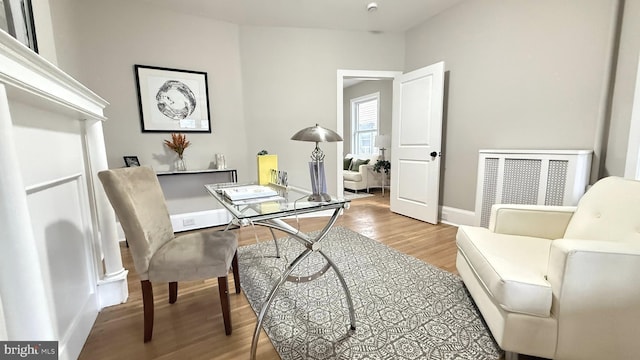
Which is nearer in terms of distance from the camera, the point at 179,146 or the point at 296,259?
the point at 296,259

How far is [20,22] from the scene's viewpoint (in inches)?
45.1

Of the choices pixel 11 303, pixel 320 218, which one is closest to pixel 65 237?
pixel 11 303

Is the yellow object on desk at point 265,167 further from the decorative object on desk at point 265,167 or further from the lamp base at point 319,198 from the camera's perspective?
the lamp base at point 319,198

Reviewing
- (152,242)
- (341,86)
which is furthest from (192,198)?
(341,86)

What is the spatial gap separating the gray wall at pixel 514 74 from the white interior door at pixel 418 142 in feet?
0.89

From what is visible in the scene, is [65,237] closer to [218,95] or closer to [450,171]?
[218,95]

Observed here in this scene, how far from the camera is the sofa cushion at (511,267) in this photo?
1094 mm

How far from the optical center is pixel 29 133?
1.00 meters

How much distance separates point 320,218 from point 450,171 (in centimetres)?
182

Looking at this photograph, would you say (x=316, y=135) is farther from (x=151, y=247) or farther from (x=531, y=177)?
(x=531, y=177)

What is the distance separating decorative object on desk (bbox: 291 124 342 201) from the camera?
4.54 feet

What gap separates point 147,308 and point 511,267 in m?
1.81

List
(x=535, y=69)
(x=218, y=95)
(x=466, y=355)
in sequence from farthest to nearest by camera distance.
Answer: (x=218, y=95) < (x=535, y=69) < (x=466, y=355)

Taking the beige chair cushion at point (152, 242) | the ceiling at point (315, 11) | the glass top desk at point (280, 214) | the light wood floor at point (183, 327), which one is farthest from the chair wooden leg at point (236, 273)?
the ceiling at point (315, 11)
